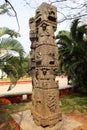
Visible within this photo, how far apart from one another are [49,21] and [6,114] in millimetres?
4646

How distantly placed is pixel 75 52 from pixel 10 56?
5.99 meters

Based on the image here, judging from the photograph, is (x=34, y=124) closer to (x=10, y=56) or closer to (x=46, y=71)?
(x=46, y=71)

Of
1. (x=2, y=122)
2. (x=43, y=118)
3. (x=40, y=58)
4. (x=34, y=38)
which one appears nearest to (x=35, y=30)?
(x=34, y=38)

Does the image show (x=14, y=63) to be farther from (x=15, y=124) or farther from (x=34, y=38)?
(x=15, y=124)

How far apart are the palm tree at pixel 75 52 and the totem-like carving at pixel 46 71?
20.4ft

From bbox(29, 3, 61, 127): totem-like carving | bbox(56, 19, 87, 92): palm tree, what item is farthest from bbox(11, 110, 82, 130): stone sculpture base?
bbox(56, 19, 87, 92): palm tree

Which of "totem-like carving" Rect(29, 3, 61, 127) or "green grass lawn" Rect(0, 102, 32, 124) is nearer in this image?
"totem-like carving" Rect(29, 3, 61, 127)

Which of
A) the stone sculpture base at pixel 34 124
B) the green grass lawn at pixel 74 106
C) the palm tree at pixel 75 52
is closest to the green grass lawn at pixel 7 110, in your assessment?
the stone sculpture base at pixel 34 124

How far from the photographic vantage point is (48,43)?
582cm

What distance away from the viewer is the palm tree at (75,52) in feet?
39.9

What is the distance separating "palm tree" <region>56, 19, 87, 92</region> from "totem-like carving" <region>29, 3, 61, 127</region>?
20.4 ft

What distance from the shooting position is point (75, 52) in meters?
12.4

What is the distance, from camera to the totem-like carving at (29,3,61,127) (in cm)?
568

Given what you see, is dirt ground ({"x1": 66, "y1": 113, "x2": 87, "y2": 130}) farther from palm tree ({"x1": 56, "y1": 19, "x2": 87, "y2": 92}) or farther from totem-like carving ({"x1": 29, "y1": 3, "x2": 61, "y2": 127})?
palm tree ({"x1": 56, "y1": 19, "x2": 87, "y2": 92})
